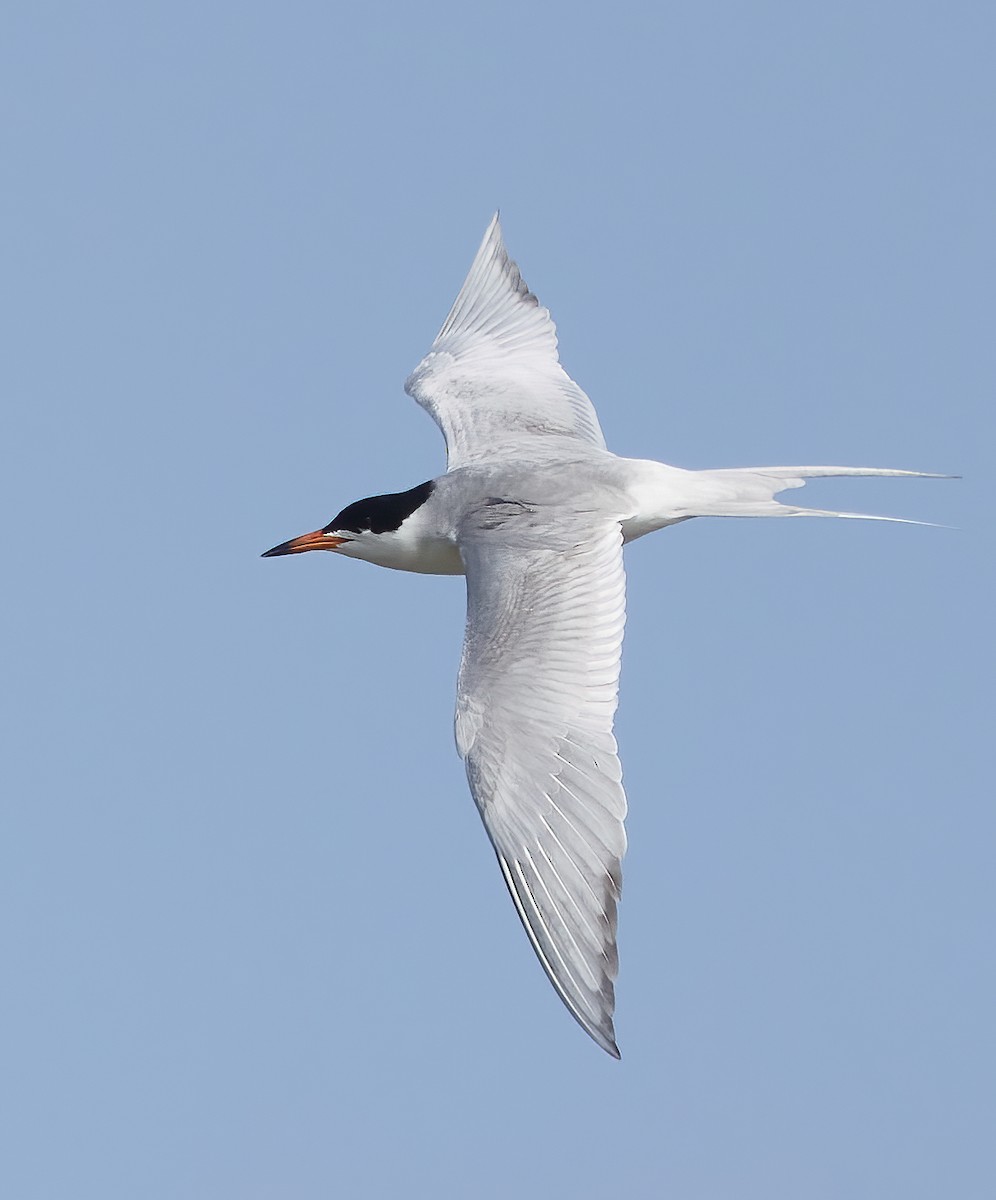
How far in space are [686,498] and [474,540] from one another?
1.17m

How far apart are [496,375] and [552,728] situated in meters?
4.41

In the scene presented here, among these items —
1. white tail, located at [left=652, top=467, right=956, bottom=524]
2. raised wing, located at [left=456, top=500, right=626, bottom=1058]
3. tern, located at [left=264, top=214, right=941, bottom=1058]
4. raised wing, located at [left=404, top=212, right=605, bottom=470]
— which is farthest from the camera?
raised wing, located at [left=404, top=212, right=605, bottom=470]

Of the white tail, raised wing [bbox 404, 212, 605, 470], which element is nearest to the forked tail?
the white tail

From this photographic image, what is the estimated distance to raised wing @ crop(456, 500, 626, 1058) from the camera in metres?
8.35

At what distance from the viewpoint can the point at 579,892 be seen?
27.8 feet

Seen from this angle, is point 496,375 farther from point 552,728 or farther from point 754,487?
point 552,728

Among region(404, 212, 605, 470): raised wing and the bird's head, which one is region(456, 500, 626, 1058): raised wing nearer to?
the bird's head

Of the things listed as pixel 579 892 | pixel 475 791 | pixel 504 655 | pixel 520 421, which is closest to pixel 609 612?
pixel 504 655

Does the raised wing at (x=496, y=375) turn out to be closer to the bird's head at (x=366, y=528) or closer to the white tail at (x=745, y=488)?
the bird's head at (x=366, y=528)

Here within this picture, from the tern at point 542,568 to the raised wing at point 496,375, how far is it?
0.02m

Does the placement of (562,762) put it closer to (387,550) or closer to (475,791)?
(475,791)

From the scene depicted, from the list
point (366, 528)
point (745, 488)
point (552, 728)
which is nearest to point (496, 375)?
point (366, 528)

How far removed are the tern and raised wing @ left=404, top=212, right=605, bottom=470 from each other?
15 mm

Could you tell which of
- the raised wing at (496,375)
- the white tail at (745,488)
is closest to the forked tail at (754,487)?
the white tail at (745,488)
